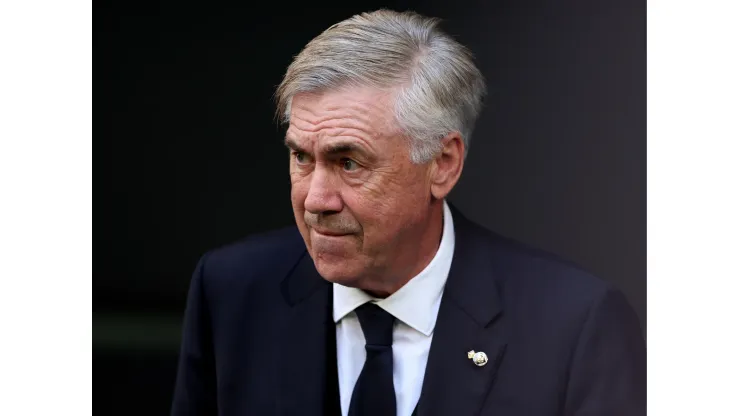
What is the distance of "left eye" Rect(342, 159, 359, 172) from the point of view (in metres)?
2.73

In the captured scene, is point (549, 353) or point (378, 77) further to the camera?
point (549, 353)

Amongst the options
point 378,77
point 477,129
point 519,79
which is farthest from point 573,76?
point 378,77

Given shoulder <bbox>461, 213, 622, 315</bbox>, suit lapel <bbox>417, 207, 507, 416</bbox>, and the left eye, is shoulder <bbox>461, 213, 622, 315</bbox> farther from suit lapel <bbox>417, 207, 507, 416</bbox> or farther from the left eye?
the left eye

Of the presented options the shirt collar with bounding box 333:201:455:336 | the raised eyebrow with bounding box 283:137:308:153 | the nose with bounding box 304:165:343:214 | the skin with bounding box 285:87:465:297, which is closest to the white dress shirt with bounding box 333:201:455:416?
the shirt collar with bounding box 333:201:455:336

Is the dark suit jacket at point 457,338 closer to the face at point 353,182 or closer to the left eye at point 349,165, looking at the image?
the face at point 353,182

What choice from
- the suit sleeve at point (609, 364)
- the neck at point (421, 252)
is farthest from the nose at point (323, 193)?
the suit sleeve at point (609, 364)

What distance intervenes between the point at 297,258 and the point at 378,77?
0.72m

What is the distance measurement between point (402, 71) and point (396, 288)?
2.05ft

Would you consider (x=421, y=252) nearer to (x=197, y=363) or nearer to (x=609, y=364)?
(x=609, y=364)

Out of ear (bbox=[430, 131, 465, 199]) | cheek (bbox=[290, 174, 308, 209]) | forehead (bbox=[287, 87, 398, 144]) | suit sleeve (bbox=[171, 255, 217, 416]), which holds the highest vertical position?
forehead (bbox=[287, 87, 398, 144])

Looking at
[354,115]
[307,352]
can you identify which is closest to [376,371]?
[307,352]

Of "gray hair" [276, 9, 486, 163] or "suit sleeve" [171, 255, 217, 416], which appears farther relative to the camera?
"suit sleeve" [171, 255, 217, 416]

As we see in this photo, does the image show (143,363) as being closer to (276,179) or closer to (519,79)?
(276,179)

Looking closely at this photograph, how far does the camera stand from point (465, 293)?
2.95 metres
